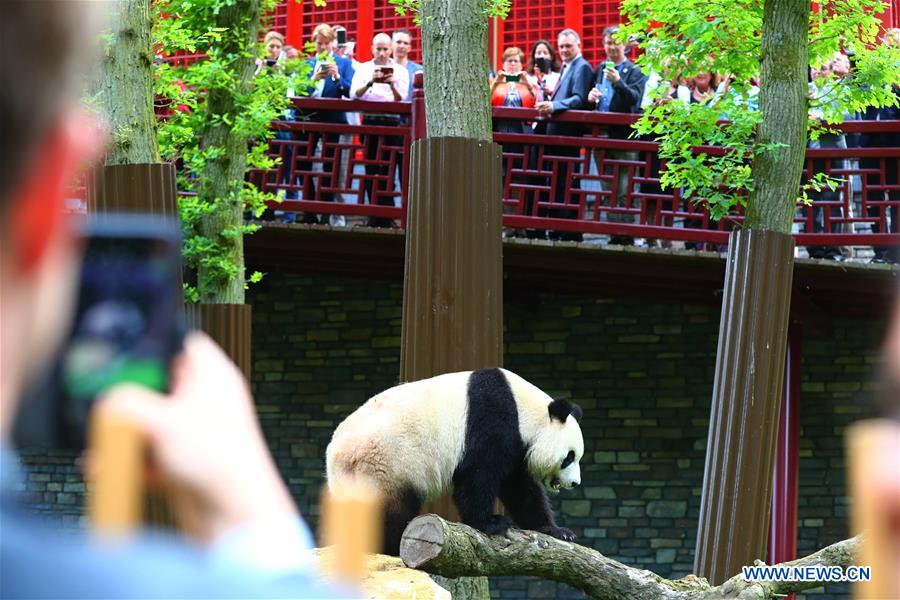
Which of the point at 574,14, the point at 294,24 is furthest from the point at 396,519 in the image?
the point at 294,24

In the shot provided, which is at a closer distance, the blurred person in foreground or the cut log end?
the blurred person in foreground

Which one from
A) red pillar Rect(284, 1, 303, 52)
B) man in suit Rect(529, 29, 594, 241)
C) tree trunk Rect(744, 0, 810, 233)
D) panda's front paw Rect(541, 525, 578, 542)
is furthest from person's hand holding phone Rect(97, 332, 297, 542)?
red pillar Rect(284, 1, 303, 52)

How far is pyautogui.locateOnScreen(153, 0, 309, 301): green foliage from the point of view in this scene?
34.1 feet

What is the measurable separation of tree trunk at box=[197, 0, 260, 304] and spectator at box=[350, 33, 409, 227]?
5.07ft

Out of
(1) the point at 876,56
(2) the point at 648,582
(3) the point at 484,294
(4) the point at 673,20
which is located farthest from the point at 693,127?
(2) the point at 648,582

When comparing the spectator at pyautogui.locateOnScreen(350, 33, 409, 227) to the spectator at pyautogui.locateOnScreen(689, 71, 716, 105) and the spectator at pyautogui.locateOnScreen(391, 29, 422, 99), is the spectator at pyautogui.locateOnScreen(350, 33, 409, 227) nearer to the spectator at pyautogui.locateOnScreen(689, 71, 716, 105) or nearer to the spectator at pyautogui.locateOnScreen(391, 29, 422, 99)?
the spectator at pyautogui.locateOnScreen(391, 29, 422, 99)

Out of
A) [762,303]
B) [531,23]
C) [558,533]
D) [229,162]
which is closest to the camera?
[558,533]

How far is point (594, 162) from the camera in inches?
473

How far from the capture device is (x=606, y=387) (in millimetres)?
14047

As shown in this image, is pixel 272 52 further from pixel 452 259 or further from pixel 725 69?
pixel 452 259

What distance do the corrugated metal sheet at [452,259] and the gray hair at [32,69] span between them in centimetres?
717

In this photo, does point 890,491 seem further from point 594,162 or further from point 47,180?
point 594,162

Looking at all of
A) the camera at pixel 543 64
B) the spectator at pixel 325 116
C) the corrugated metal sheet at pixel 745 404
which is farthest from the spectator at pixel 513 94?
the corrugated metal sheet at pixel 745 404

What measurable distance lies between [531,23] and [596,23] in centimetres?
82
